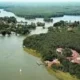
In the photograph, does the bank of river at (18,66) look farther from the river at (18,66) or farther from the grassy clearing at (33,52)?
the grassy clearing at (33,52)

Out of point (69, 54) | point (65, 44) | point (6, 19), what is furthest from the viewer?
point (6, 19)

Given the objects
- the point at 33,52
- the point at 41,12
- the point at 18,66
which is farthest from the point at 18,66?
the point at 41,12

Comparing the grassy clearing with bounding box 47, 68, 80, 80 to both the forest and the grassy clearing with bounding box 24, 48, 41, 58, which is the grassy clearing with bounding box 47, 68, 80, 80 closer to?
the forest

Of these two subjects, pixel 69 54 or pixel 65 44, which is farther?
pixel 65 44

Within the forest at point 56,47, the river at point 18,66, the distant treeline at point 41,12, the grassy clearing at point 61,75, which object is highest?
the forest at point 56,47

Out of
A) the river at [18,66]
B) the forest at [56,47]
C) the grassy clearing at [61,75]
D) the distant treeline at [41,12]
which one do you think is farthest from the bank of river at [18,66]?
the distant treeline at [41,12]

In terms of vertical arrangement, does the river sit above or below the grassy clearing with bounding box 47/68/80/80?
below

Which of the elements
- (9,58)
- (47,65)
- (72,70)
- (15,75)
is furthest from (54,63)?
(9,58)

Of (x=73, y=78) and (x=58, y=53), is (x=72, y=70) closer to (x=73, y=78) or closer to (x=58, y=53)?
(x=73, y=78)

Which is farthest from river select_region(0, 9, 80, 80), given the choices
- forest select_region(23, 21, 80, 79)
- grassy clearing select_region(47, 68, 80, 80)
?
forest select_region(23, 21, 80, 79)

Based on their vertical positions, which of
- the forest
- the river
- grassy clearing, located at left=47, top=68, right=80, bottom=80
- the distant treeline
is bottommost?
the distant treeline

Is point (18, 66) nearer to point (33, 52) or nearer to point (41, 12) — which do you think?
point (33, 52)
